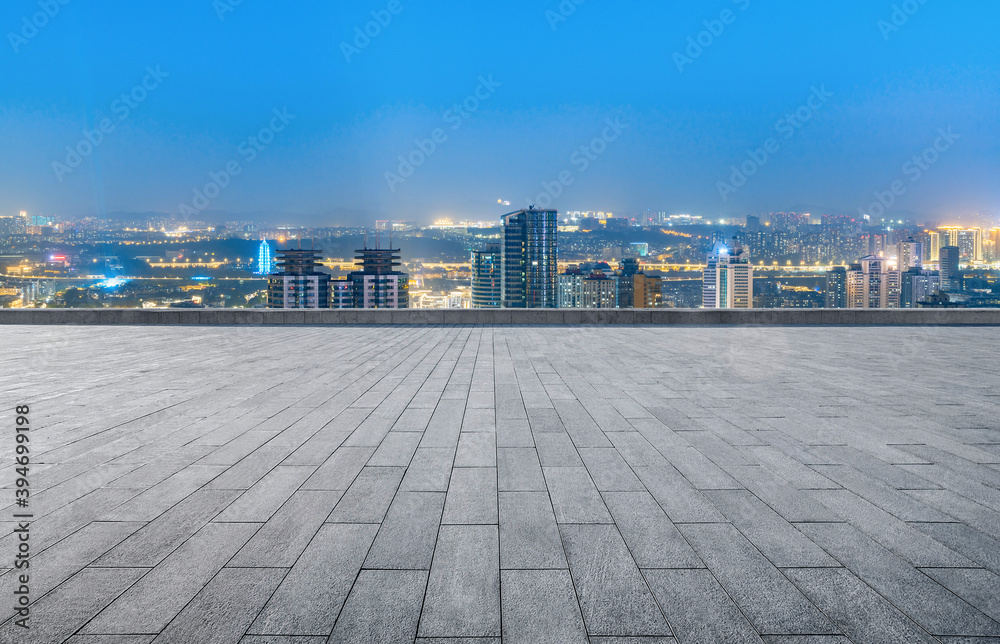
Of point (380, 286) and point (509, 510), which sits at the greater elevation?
point (380, 286)

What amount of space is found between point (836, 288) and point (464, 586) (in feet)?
72.6

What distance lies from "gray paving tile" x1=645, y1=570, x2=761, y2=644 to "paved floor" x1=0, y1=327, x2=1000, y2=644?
0.01 metres

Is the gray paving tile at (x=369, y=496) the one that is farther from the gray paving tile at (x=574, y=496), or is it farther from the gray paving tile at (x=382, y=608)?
the gray paving tile at (x=574, y=496)

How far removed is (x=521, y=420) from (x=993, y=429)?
16.9ft

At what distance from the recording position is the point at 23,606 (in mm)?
2627

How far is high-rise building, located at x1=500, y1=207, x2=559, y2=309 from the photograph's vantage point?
3056cm

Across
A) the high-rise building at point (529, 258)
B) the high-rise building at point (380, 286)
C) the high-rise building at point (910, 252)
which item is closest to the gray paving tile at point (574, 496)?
the high-rise building at point (380, 286)

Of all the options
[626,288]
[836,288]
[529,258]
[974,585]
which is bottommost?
[974,585]

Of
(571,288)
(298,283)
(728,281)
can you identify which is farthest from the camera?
(571,288)

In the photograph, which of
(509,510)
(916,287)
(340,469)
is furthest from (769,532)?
(916,287)

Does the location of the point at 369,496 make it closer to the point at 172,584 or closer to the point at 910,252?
the point at 172,584

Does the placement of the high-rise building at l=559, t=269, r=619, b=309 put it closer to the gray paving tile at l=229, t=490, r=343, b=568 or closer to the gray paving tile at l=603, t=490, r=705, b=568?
the gray paving tile at l=603, t=490, r=705, b=568

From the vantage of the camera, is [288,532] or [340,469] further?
[340,469]

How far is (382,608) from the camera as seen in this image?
102 inches
